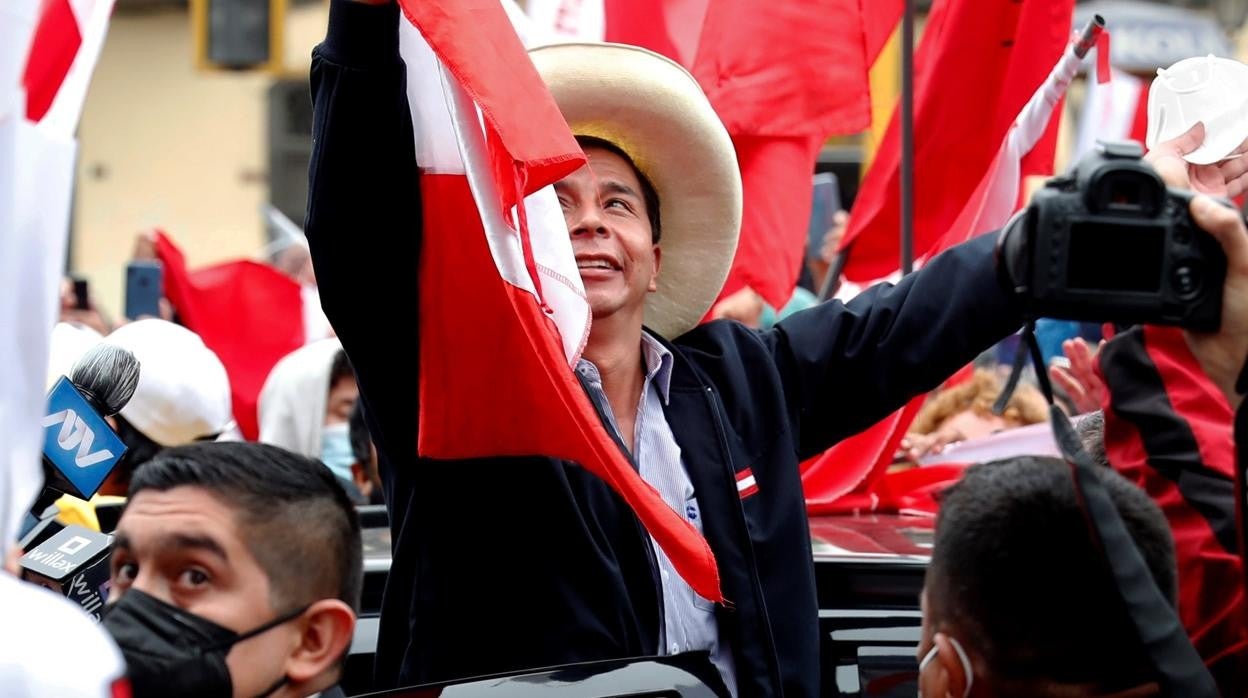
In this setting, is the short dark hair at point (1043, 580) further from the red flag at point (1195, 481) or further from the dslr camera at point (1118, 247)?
the dslr camera at point (1118, 247)

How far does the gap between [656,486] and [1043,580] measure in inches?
42.7

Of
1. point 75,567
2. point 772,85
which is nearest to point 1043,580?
point 75,567

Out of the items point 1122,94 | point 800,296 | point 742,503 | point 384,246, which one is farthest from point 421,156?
point 1122,94

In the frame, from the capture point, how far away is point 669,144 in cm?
345

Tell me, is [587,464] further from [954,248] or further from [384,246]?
[954,248]

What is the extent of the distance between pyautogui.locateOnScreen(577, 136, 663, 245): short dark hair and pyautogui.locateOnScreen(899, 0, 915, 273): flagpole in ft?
5.48

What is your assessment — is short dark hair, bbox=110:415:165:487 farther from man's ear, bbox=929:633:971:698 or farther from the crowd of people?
man's ear, bbox=929:633:971:698

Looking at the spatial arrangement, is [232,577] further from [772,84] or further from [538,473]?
[772,84]

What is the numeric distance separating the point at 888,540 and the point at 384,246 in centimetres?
127

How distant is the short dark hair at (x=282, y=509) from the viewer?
2.49 metres

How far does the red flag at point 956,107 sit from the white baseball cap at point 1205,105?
5.21 feet

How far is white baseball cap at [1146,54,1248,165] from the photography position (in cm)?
301

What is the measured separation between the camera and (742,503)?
10.00 ft

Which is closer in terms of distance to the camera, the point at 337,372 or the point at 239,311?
the point at 337,372
